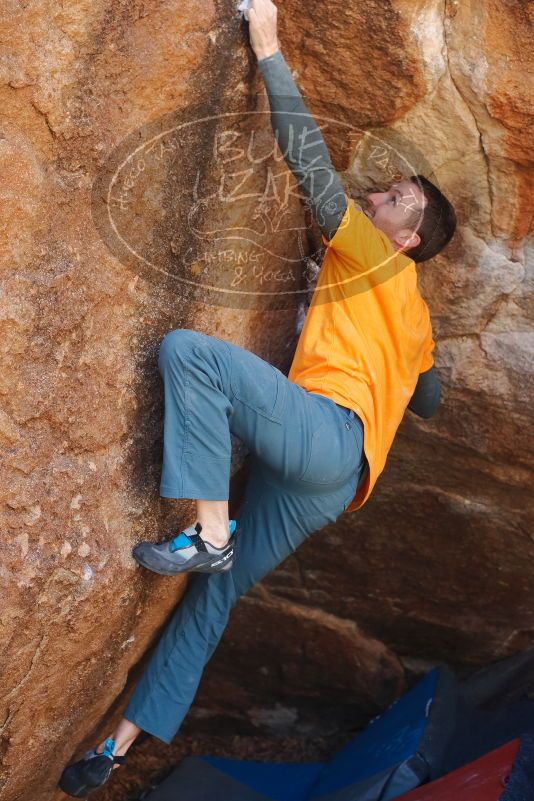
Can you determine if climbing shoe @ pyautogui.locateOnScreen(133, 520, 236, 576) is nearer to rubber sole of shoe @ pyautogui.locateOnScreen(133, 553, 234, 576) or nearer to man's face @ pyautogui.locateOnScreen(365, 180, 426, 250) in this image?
rubber sole of shoe @ pyautogui.locateOnScreen(133, 553, 234, 576)

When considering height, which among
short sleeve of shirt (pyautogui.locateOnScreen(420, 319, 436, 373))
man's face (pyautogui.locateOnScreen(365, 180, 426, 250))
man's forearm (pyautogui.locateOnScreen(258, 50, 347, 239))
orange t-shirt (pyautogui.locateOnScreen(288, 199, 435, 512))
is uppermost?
man's forearm (pyautogui.locateOnScreen(258, 50, 347, 239))

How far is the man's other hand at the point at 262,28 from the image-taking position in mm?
2469

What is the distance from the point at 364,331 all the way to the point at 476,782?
1.29m

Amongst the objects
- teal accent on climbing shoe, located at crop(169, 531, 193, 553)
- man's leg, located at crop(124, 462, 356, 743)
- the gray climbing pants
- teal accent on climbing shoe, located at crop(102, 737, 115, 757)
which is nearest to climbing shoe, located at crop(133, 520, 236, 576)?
teal accent on climbing shoe, located at crop(169, 531, 193, 553)

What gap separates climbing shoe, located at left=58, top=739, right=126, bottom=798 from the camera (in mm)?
2875

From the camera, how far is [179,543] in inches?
102

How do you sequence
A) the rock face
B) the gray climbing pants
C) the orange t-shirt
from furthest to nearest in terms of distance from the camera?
1. the orange t-shirt
2. the gray climbing pants
3. the rock face

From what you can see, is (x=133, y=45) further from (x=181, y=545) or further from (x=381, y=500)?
(x=381, y=500)

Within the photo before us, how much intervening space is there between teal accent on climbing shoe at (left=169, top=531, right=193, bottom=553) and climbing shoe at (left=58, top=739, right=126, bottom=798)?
2.34 feet

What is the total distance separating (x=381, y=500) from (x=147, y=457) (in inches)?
49.3

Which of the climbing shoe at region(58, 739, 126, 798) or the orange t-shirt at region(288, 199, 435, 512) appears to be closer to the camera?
the orange t-shirt at region(288, 199, 435, 512)

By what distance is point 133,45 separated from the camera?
2.35 metres

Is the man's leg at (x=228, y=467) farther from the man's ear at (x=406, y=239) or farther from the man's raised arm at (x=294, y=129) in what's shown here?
the man's ear at (x=406, y=239)

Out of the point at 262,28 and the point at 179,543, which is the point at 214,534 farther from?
the point at 262,28
